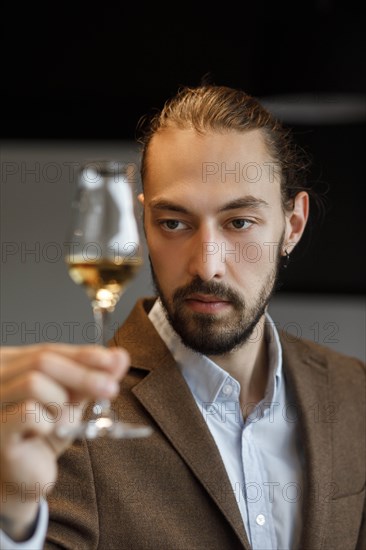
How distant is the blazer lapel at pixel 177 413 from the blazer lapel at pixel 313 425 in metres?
0.17

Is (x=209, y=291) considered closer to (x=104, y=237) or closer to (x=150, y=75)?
(x=104, y=237)

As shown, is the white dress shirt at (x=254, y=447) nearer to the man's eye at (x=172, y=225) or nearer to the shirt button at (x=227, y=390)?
the shirt button at (x=227, y=390)

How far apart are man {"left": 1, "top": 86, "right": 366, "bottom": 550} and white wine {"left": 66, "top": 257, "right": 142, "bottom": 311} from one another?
48 cm

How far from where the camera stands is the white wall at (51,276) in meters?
4.34

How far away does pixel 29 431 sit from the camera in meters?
1.20

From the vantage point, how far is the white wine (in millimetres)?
1275

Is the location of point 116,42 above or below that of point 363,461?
above

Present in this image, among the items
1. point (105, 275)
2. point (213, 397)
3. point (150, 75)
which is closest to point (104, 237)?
point (105, 275)

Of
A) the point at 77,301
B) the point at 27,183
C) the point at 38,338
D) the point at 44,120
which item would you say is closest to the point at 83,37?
the point at 44,120

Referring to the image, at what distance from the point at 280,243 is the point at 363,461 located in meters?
0.50

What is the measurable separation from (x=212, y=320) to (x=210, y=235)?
0.54ft

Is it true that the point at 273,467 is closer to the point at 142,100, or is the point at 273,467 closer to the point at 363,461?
the point at 363,461

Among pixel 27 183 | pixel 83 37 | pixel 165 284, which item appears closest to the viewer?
pixel 165 284

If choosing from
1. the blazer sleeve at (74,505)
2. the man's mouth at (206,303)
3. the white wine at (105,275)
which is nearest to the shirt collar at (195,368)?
the man's mouth at (206,303)
